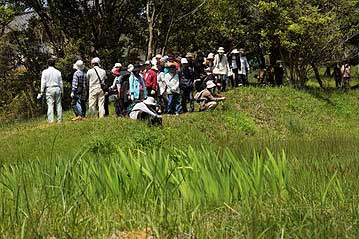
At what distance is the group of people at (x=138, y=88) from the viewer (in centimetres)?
1426

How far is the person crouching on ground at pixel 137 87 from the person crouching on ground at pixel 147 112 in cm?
36

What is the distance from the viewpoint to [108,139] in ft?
40.8

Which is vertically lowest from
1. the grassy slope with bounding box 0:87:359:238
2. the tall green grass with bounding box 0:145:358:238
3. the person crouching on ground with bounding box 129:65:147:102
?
the grassy slope with bounding box 0:87:359:238

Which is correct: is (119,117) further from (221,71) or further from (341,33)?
(341,33)

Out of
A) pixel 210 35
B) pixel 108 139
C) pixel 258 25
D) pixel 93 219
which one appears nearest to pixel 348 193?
pixel 93 219

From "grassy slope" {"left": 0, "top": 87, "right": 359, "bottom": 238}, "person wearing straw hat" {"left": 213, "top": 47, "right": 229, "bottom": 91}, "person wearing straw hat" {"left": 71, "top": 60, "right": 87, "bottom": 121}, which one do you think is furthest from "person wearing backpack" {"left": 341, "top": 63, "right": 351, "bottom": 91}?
"person wearing straw hat" {"left": 71, "top": 60, "right": 87, "bottom": 121}

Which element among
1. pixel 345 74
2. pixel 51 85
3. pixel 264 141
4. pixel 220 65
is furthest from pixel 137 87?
pixel 345 74

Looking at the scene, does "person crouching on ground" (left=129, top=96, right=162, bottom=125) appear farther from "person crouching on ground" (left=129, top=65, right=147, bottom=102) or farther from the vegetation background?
"person crouching on ground" (left=129, top=65, right=147, bottom=102)

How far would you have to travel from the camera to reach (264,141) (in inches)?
472

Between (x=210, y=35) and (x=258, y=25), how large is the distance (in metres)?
2.61

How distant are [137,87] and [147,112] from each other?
944mm

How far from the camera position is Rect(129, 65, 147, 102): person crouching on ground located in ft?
47.4

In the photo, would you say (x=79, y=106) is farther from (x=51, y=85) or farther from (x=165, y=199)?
(x=165, y=199)

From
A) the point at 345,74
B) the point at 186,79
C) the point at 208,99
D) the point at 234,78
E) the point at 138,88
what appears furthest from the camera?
the point at 345,74
